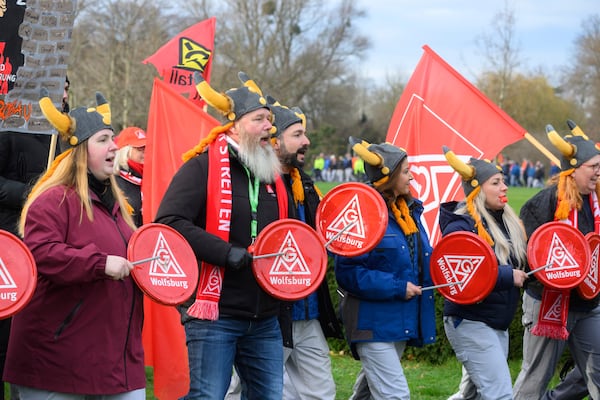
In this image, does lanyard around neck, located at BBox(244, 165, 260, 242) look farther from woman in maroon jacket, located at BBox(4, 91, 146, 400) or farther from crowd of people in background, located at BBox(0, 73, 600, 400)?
woman in maroon jacket, located at BBox(4, 91, 146, 400)

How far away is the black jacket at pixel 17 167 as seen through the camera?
5.49m

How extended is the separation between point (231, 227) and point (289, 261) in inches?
13.5

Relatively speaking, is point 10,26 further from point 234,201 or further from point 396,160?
point 396,160

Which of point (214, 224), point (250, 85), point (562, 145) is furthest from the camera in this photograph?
point (562, 145)

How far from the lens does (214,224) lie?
14.6 feet

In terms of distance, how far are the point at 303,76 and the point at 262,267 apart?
5133cm

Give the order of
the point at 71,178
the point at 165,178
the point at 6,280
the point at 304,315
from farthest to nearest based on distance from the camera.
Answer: the point at 165,178, the point at 304,315, the point at 71,178, the point at 6,280

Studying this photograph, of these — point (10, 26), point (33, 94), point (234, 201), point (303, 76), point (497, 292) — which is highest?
point (303, 76)

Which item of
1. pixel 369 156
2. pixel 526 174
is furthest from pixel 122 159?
pixel 526 174

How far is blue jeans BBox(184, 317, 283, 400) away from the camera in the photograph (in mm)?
4430

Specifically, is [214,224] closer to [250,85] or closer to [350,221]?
[350,221]

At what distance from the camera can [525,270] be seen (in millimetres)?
5910

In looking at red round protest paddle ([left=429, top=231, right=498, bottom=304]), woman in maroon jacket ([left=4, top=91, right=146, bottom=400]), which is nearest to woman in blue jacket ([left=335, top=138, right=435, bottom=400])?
red round protest paddle ([left=429, top=231, right=498, bottom=304])

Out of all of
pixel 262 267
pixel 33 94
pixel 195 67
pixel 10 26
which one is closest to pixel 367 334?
pixel 262 267
